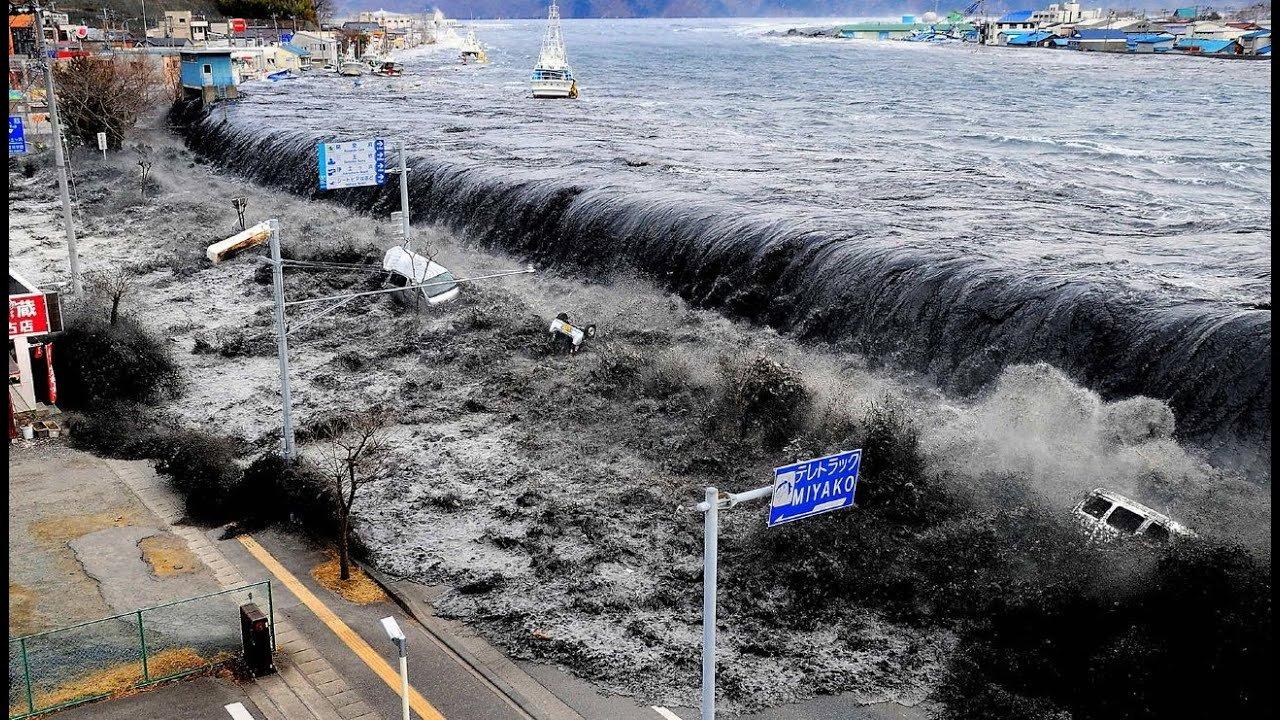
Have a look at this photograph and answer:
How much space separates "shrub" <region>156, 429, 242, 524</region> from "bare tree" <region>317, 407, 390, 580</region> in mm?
2148

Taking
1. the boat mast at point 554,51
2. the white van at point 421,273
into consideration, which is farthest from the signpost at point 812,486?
the boat mast at point 554,51

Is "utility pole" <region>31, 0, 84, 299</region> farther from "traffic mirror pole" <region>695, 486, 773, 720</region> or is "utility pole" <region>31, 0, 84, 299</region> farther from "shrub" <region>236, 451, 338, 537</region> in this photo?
"traffic mirror pole" <region>695, 486, 773, 720</region>

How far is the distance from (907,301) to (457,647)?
→ 19784mm

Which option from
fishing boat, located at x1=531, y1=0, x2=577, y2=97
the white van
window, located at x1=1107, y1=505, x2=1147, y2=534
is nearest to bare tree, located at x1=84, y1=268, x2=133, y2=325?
the white van

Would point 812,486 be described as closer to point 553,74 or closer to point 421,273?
point 421,273

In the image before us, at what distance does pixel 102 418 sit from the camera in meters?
30.7

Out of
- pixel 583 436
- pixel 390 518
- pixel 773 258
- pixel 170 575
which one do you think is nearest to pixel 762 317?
pixel 773 258

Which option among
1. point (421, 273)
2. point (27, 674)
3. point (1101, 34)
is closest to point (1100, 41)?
point (1101, 34)

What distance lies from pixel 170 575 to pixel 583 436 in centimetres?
1159

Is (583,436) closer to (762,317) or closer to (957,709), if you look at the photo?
(762,317)

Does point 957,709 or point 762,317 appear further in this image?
point 762,317

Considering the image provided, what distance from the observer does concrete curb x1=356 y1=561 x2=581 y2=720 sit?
61.4 ft

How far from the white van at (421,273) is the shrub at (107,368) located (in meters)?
9.21

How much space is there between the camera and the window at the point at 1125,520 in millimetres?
22816
